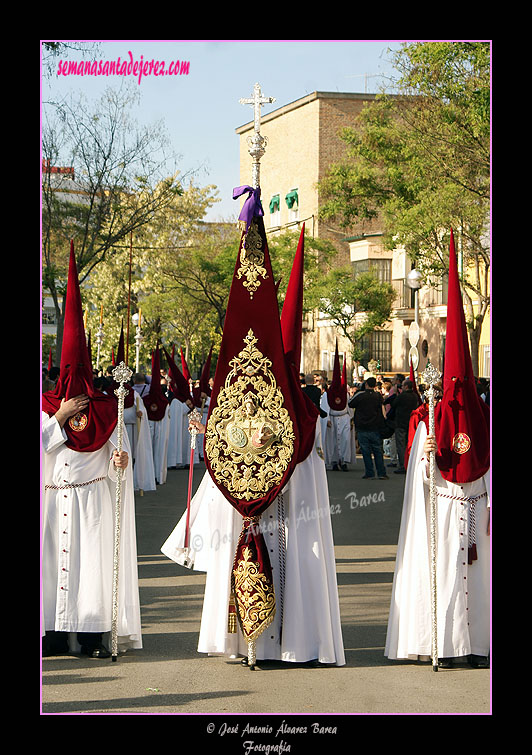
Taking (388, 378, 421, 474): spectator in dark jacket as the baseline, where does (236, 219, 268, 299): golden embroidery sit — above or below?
above

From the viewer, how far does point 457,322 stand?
295 inches

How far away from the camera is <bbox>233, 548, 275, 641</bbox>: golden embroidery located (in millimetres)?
7430

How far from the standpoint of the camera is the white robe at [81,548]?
775 centimetres

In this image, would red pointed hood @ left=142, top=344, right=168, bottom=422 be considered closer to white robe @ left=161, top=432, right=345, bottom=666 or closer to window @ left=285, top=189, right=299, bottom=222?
white robe @ left=161, top=432, right=345, bottom=666

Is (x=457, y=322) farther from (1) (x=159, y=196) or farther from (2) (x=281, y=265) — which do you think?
(2) (x=281, y=265)

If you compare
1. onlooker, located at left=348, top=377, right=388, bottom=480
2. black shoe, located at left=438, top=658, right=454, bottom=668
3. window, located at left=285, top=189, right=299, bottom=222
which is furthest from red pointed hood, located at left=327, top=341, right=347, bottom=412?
window, located at left=285, top=189, right=299, bottom=222

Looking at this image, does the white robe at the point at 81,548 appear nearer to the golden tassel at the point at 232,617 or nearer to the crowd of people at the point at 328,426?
the golden tassel at the point at 232,617

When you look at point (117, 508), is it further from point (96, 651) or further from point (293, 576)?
point (293, 576)

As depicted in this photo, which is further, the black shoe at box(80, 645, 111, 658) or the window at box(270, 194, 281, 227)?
the window at box(270, 194, 281, 227)

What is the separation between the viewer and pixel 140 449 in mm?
18641

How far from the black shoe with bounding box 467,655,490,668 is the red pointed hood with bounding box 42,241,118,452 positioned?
3041 mm

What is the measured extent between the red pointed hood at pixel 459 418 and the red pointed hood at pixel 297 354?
3.03 ft

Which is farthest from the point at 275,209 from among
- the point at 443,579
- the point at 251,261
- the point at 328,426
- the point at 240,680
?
the point at 240,680

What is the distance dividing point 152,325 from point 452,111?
3188 cm
